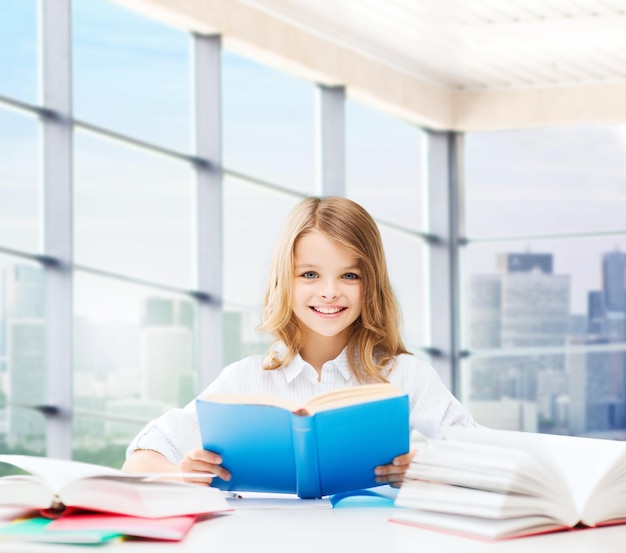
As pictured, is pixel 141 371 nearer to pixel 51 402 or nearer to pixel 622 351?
pixel 51 402

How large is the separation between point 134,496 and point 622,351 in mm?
7918

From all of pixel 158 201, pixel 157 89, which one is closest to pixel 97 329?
pixel 158 201

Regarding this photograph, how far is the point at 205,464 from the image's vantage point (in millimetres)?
1951

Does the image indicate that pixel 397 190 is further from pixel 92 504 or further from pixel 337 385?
pixel 92 504

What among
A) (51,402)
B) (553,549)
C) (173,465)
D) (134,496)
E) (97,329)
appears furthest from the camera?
(97,329)

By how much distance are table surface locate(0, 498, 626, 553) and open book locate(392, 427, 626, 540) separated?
0.03 m

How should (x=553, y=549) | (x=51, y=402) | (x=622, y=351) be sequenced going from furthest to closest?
(x=622, y=351)
(x=51, y=402)
(x=553, y=549)

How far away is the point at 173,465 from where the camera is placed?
2248mm

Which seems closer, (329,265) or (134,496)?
(134,496)

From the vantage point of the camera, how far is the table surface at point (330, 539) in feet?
4.78

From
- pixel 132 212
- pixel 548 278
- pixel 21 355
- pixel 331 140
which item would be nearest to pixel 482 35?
pixel 331 140

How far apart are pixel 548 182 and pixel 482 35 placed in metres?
1.92

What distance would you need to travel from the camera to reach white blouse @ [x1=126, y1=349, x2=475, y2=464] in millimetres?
2408

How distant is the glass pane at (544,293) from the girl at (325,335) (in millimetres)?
6733
